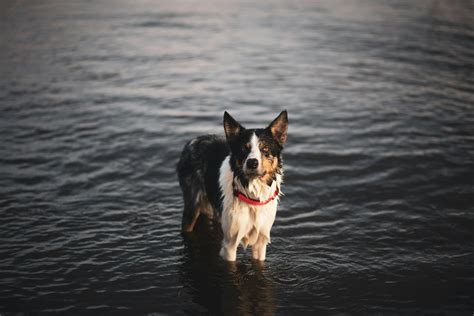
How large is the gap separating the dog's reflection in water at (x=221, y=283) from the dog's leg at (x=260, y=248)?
0.10 m

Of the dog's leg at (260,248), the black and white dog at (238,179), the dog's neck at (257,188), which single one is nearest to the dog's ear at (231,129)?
the black and white dog at (238,179)

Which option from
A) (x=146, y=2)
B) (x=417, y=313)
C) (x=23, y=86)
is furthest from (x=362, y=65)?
(x=146, y=2)

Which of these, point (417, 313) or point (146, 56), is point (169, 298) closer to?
point (417, 313)

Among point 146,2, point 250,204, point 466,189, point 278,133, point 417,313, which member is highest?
point 146,2

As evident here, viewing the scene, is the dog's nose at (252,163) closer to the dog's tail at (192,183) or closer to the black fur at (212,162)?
the black fur at (212,162)

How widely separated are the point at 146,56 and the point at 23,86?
15.5ft

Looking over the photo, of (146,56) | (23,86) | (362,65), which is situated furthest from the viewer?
(146,56)

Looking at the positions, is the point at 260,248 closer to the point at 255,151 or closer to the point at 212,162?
the point at 212,162

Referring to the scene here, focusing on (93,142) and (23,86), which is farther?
(23,86)

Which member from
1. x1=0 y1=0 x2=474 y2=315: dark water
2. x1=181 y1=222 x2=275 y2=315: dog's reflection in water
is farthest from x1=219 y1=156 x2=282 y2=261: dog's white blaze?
x1=0 y1=0 x2=474 y2=315: dark water

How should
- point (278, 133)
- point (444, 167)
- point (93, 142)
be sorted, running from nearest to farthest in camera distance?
point (278, 133), point (444, 167), point (93, 142)

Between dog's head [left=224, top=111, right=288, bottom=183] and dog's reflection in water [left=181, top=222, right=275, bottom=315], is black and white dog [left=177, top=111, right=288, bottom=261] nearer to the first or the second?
dog's head [left=224, top=111, right=288, bottom=183]

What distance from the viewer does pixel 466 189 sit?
371 inches

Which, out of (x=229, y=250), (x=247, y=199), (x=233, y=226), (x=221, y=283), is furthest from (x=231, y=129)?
(x=221, y=283)
